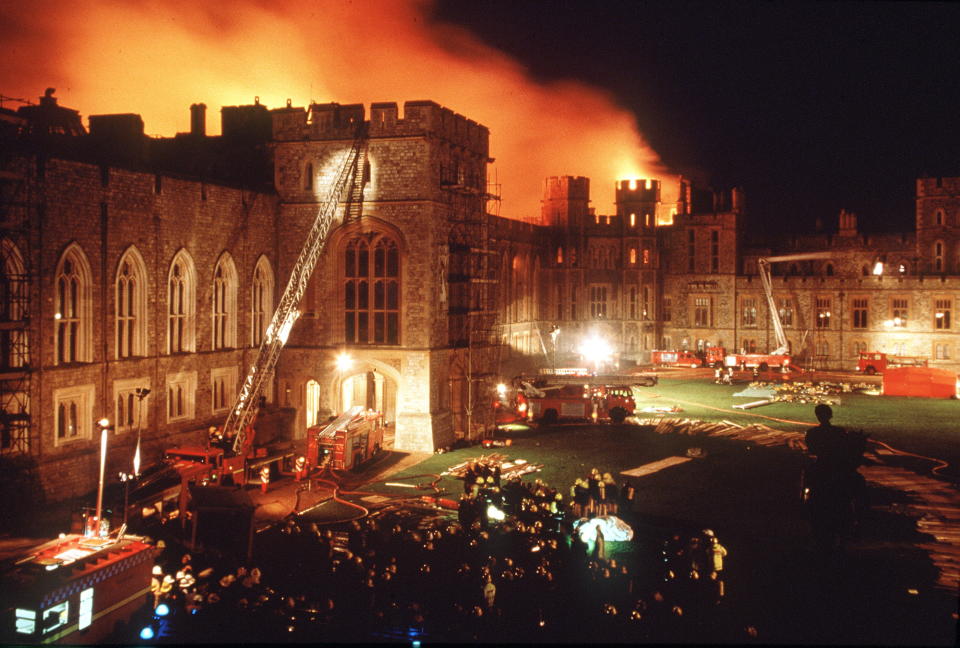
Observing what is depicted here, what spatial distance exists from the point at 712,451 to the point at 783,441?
3.44m

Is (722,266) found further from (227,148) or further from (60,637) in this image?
(60,637)

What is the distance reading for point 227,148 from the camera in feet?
123

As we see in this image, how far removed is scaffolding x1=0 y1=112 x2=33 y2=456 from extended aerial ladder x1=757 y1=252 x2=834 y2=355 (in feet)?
157

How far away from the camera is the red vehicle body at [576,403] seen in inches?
1437

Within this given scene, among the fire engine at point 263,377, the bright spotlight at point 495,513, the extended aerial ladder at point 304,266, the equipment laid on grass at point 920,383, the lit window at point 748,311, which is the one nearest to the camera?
the bright spotlight at point 495,513

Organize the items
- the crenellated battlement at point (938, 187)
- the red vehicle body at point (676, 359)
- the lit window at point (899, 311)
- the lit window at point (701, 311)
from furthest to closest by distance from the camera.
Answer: the lit window at point (701, 311) < the red vehicle body at point (676, 359) < the crenellated battlement at point (938, 187) < the lit window at point (899, 311)

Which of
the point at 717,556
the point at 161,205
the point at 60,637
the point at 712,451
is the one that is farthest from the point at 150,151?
the point at 717,556

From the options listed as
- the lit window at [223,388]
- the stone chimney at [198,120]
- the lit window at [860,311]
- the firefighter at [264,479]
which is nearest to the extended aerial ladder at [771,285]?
the lit window at [860,311]

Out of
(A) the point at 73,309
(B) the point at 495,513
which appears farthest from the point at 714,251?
(A) the point at 73,309

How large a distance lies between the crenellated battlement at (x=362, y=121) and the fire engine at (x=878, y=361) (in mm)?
36031

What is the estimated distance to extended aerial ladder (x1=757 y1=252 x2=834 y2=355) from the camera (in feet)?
195

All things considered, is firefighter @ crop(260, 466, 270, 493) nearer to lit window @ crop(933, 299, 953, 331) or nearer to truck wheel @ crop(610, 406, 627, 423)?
truck wheel @ crop(610, 406, 627, 423)

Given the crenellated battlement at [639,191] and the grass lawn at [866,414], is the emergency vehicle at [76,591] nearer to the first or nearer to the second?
the grass lawn at [866,414]

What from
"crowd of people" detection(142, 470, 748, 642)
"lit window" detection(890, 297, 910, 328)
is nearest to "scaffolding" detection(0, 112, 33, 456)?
"crowd of people" detection(142, 470, 748, 642)
